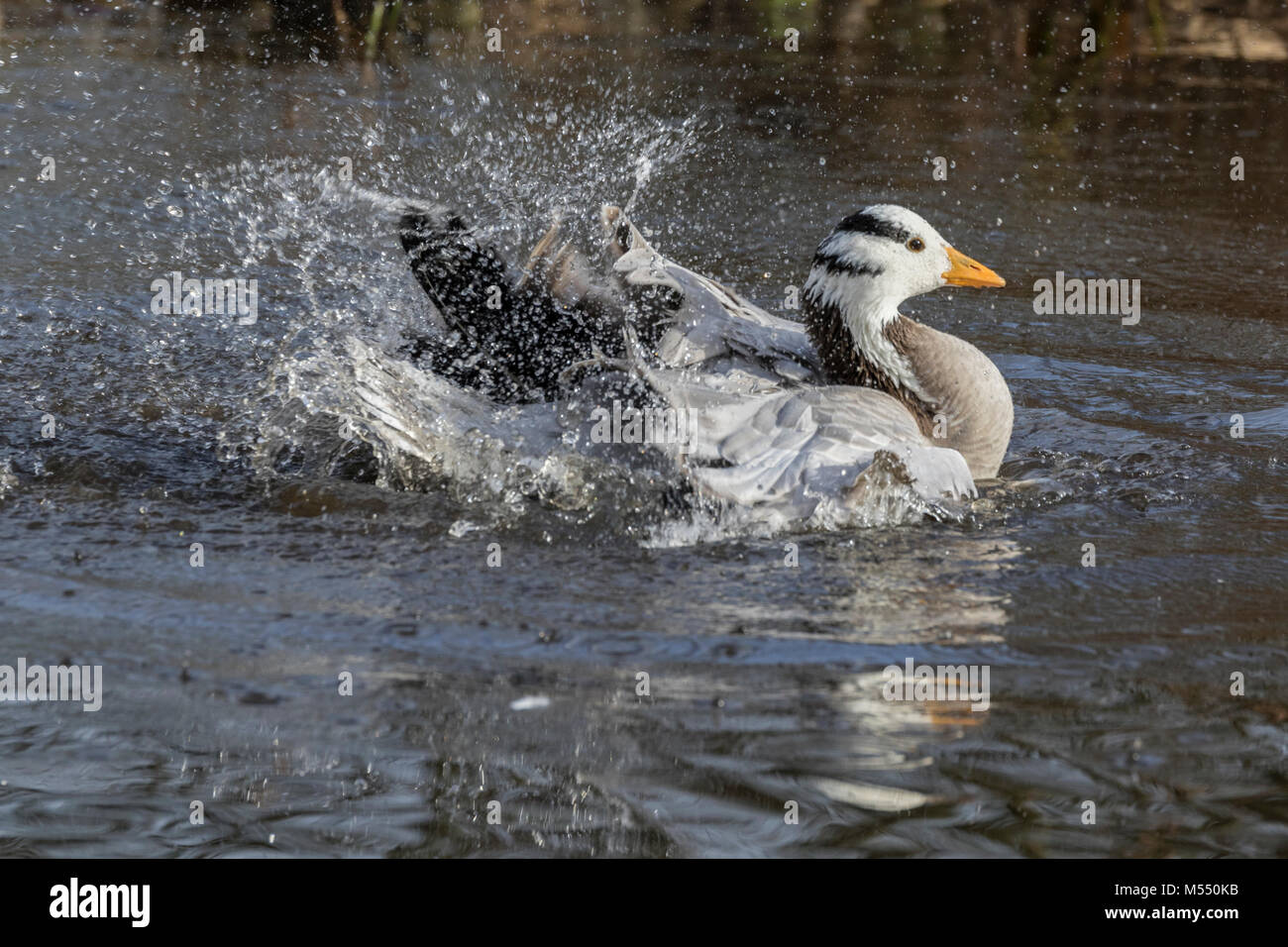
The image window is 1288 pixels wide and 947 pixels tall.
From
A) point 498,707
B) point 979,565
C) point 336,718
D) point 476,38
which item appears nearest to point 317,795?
point 336,718

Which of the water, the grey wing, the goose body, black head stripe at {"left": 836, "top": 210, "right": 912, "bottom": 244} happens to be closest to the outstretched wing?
the goose body

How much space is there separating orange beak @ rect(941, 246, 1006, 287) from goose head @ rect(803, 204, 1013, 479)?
1cm

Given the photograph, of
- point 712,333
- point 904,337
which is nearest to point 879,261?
point 904,337

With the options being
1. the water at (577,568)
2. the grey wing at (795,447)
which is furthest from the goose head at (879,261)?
the water at (577,568)

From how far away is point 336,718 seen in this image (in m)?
3.73

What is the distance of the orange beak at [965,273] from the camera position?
18.9 ft

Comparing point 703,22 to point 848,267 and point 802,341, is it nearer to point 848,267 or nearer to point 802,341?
point 802,341

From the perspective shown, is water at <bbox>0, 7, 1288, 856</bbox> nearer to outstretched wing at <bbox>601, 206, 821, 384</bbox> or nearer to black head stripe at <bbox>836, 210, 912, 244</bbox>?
outstretched wing at <bbox>601, 206, 821, 384</bbox>

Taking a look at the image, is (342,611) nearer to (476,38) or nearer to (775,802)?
→ (775,802)

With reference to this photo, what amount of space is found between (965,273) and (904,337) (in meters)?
0.40

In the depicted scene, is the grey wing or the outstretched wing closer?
the grey wing

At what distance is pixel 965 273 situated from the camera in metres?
5.79

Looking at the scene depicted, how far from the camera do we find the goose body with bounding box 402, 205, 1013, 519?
5250 mm

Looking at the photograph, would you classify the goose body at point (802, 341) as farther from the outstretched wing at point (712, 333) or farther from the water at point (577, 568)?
the water at point (577, 568)
